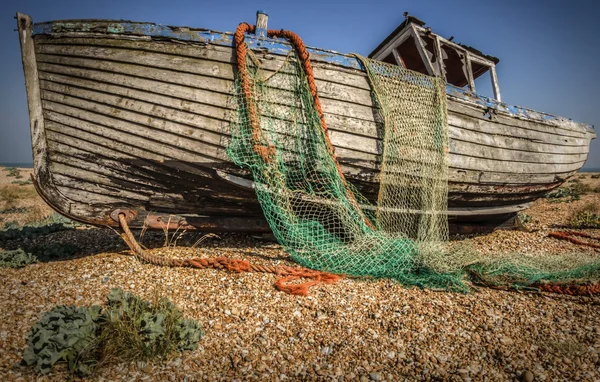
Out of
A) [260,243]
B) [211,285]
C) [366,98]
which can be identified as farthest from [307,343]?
[366,98]

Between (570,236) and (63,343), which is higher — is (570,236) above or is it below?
below

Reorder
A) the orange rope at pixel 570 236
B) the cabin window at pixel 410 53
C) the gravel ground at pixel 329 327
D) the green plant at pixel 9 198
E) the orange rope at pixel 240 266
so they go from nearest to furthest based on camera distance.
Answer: the gravel ground at pixel 329 327
the orange rope at pixel 240 266
the orange rope at pixel 570 236
the cabin window at pixel 410 53
the green plant at pixel 9 198

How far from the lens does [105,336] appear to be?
2078mm

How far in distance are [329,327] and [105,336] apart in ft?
5.31

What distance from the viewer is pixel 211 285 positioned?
3.19 metres

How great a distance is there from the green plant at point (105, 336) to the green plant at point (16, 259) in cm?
210

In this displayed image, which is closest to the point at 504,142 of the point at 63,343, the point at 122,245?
the point at 63,343

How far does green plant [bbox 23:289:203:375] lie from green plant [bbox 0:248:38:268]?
210cm

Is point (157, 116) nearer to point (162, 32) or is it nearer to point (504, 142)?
point (162, 32)

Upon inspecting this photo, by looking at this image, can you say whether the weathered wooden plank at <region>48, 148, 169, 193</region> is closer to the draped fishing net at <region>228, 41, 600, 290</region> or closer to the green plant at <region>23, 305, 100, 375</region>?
the draped fishing net at <region>228, 41, 600, 290</region>

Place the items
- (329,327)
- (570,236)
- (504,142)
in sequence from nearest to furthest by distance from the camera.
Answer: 1. (329,327)
2. (504,142)
3. (570,236)

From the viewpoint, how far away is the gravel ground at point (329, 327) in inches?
79.0

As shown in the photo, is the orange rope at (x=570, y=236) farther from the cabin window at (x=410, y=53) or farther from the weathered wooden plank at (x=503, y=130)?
the cabin window at (x=410, y=53)

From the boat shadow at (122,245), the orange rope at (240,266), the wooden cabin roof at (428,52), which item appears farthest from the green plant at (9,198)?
the wooden cabin roof at (428,52)
